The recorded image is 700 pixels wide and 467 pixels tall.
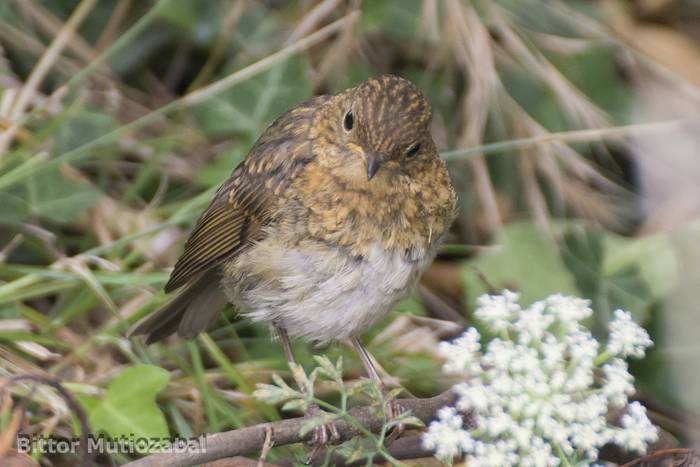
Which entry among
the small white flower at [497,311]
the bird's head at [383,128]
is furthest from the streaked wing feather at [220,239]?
the small white flower at [497,311]

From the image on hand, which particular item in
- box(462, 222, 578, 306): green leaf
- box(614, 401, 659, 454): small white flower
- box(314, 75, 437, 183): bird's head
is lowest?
box(462, 222, 578, 306): green leaf

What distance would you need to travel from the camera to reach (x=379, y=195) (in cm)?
324

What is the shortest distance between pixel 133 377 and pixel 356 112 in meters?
0.97

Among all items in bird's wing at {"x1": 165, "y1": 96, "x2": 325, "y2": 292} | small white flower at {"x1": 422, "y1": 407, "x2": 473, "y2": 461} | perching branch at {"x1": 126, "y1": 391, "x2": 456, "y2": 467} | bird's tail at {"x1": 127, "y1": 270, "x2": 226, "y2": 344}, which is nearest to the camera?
small white flower at {"x1": 422, "y1": 407, "x2": 473, "y2": 461}

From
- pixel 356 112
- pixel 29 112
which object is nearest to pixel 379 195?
pixel 356 112

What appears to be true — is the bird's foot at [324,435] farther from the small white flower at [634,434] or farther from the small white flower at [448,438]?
the small white flower at [634,434]

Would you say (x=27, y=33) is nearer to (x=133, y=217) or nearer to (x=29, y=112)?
(x=29, y=112)

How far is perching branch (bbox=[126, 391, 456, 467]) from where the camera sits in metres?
2.53

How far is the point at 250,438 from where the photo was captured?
2646 mm

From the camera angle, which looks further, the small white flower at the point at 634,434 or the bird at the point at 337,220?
the bird at the point at 337,220

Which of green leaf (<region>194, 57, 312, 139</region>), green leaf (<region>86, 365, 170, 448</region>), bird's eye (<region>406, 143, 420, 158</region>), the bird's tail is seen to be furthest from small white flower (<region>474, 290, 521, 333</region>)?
green leaf (<region>194, 57, 312, 139</region>)

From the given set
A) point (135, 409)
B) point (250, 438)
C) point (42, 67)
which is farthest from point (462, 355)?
point (42, 67)

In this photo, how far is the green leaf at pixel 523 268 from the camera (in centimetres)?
414

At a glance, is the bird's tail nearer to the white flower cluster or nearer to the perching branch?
the perching branch
